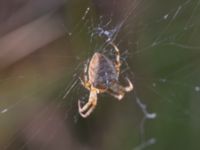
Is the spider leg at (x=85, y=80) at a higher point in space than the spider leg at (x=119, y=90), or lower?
higher

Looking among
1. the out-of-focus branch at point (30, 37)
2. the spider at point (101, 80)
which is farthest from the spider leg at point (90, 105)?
the out-of-focus branch at point (30, 37)

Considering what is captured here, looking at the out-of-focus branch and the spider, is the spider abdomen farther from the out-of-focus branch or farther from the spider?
the out-of-focus branch

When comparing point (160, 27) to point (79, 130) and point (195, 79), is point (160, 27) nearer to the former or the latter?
point (195, 79)

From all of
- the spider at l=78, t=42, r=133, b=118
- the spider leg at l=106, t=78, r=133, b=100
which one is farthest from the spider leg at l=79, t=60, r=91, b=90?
the spider leg at l=106, t=78, r=133, b=100

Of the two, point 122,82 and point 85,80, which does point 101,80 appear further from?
point 122,82

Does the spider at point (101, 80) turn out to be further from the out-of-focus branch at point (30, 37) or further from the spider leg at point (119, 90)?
the out-of-focus branch at point (30, 37)

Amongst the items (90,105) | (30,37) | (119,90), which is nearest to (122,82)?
(119,90)
